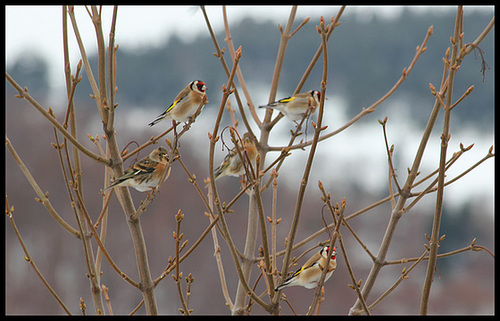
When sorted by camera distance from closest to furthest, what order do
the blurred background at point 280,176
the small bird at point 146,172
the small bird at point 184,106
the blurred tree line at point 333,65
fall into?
the small bird at point 146,172, the small bird at point 184,106, the blurred background at point 280,176, the blurred tree line at point 333,65

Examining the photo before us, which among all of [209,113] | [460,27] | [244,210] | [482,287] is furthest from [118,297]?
[460,27]

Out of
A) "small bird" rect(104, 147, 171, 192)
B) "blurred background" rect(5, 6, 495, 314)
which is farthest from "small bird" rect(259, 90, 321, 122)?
"blurred background" rect(5, 6, 495, 314)

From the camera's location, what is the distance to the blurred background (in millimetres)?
14742

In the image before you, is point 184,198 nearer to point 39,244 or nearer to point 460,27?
point 39,244

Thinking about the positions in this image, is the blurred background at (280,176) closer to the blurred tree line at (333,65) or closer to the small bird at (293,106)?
the blurred tree line at (333,65)

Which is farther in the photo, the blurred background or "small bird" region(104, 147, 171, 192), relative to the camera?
the blurred background

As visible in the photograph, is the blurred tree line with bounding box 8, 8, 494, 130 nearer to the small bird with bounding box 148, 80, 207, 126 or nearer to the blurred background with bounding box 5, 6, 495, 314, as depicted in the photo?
the blurred background with bounding box 5, 6, 495, 314

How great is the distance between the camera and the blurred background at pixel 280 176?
14742mm

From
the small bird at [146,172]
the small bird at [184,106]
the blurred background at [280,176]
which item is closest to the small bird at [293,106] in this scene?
the small bird at [184,106]

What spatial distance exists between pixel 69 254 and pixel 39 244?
0.99m

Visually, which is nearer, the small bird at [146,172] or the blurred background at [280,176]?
the small bird at [146,172]

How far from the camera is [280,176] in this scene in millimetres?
18312

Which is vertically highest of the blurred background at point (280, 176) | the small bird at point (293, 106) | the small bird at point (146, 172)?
the blurred background at point (280, 176)

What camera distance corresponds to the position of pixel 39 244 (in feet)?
50.4
